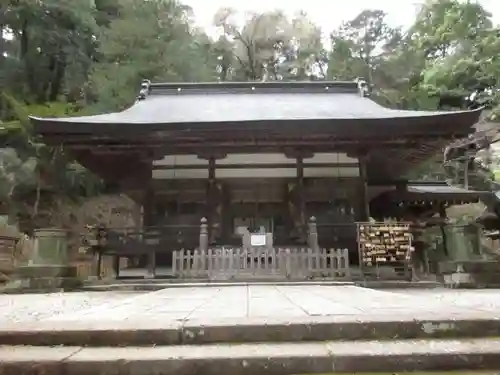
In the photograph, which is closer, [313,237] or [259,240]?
[259,240]

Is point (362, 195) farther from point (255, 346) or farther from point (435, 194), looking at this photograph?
point (255, 346)

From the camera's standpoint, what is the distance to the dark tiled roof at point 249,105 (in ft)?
34.1

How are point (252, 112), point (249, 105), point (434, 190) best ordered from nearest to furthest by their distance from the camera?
point (252, 112), point (249, 105), point (434, 190)

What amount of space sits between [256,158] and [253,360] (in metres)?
9.58

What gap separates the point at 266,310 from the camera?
3.39 m

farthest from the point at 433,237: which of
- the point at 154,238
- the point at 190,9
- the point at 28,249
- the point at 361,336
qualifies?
the point at 190,9

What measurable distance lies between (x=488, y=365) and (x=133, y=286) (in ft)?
24.4

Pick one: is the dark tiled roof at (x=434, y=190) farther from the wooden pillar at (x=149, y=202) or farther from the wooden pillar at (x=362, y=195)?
the wooden pillar at (x=149, y=202)

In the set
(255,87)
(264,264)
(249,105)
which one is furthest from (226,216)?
(255,87)

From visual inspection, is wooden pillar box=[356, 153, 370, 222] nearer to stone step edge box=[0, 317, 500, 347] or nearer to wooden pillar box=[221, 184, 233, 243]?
wooden pillar box=[221, 184, 233, 243]

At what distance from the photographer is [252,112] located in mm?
12078

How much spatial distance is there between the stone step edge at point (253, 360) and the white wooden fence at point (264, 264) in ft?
19.7

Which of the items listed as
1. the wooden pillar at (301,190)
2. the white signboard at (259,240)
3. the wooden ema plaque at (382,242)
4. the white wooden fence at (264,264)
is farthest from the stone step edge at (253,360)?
the wooden pillar at (301,190)

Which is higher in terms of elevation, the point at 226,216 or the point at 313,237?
the point at 226,216
